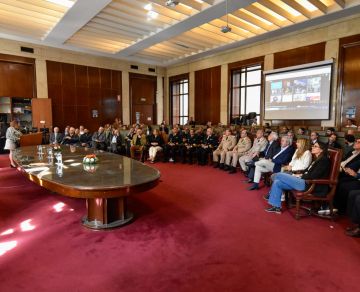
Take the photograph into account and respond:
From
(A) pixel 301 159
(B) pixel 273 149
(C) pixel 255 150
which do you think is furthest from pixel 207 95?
(A) pixel 301 159

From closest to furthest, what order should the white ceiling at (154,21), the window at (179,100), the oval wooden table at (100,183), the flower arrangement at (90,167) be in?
the oval wooden table at (100,183) → the flower arrangement at (90,167) → the white ceiling at (154,21) → the window at (179,100)

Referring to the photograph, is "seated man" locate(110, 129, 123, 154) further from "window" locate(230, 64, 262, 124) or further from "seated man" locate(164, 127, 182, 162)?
"window" locate(230, 64, 262, 124)

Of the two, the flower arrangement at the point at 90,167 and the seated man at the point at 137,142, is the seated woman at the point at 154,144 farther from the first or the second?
the flower arrangement at the point at 90,167

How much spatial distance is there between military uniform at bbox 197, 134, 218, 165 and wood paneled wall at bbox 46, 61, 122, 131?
627cm

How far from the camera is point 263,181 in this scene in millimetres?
5188

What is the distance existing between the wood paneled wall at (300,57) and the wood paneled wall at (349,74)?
583 millimetres

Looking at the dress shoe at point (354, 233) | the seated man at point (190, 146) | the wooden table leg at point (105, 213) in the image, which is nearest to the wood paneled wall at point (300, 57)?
the seated man at point (190, 146)

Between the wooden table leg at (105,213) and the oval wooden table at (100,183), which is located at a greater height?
the oval wooden table at (100,183)

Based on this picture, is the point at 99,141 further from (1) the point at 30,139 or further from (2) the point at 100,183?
(2) the point at 100,183

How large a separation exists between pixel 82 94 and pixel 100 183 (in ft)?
30.1

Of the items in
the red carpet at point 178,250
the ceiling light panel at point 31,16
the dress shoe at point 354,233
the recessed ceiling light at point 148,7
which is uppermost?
the ceiling light panel at point 31,16

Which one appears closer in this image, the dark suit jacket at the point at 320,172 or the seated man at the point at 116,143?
the dark suit jacket at the point at 320,172

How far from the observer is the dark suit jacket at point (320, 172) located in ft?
10.6

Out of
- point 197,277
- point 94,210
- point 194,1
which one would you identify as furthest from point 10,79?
point 197,277
